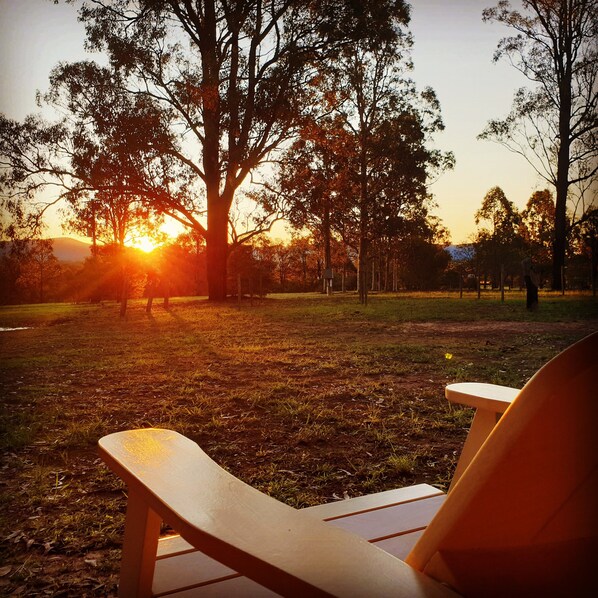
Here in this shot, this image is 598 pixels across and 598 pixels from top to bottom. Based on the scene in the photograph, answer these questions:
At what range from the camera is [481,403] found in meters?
1.69

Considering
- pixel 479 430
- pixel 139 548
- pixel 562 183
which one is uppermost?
pixel 562 183

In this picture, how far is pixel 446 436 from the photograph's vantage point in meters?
4.53

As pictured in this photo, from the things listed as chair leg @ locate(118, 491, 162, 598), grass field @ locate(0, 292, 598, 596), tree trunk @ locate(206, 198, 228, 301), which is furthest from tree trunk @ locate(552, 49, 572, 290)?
chair leg @ locate(118, 491, 162, 598)

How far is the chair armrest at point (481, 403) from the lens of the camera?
167 centimetres

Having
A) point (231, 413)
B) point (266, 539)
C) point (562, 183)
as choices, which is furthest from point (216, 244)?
point (266, 539)

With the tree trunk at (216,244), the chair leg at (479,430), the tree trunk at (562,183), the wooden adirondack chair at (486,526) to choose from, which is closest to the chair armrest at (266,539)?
the wooden adirondack chair at (486,526)

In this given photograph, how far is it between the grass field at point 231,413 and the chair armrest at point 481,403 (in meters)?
1.58

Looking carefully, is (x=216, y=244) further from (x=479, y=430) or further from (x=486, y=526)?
(x=486, y=526)

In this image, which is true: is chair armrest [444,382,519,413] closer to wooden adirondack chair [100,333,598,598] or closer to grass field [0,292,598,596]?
wooden adirondack chair [100,333,598,598]

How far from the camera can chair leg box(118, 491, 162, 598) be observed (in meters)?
1.29

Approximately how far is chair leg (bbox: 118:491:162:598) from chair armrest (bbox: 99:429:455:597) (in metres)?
0.15

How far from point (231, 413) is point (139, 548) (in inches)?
159

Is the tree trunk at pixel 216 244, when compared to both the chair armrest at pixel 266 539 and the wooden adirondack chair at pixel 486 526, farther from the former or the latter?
the wooden adirondack chair at pixel 486 526

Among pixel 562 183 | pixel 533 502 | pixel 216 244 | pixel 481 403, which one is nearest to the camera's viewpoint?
pixel 533 502
